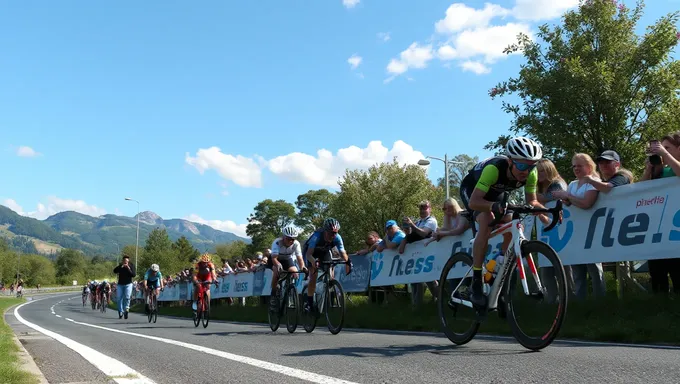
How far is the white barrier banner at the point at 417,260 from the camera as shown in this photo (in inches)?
433

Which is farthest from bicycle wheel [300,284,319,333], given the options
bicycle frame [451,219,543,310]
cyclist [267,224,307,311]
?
bicycle frame [451,219,543,310]

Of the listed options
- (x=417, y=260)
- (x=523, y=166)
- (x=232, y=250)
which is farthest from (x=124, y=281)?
(x=232, y=250)

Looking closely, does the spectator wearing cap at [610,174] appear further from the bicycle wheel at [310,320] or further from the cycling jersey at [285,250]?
the cycling jersey at [285,250]

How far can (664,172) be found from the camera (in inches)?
323

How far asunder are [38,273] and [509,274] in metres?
212

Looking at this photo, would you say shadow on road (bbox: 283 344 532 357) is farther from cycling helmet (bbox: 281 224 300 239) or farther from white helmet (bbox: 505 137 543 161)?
cycling helmet (bbox: 281 224 300 239)

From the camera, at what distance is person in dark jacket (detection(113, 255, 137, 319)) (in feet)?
67.7

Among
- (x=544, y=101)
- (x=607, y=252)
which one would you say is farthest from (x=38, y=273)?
(x=607, y=252)

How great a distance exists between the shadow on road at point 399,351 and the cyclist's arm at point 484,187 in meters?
1.32

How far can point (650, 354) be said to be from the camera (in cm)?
524

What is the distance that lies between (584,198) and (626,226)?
2.35ft

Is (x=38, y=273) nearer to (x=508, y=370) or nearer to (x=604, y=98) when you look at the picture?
(x=604, y=98)

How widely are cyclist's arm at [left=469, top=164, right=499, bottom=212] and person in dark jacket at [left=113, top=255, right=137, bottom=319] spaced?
1681 centimetres

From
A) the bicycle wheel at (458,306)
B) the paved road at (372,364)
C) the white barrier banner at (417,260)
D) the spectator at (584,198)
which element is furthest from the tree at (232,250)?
A: the bicycle wheel at (458,306)
